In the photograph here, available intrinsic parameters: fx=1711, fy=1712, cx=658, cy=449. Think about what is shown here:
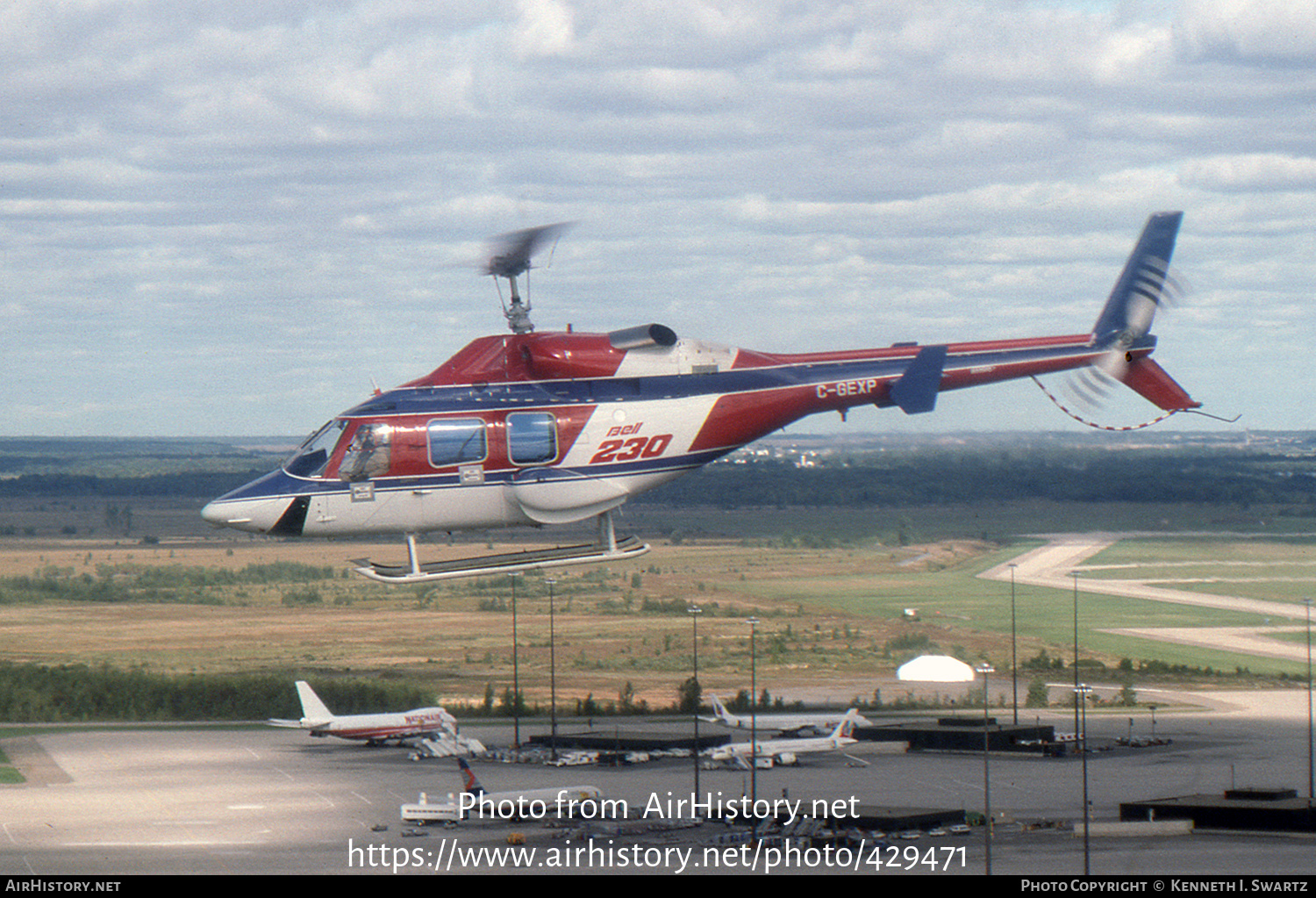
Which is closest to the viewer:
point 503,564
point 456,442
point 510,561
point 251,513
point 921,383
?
point 456,442

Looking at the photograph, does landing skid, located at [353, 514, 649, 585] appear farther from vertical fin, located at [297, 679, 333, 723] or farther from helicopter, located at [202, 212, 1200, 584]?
vertical fin, located at [297, 679, 333, 723]

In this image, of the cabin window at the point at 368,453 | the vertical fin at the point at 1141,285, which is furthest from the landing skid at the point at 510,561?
the vertical fin at the point at 1141,285

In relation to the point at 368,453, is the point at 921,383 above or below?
above

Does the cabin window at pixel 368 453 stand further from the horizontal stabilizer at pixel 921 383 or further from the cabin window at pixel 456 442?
the horizontal stabilizer at pixel 921 383

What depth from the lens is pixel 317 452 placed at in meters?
42.4

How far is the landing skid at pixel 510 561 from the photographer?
40.7m

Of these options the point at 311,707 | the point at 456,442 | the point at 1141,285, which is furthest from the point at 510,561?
the point at 311,707

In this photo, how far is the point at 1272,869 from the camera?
82.1 meters

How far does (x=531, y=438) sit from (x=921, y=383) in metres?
10.2

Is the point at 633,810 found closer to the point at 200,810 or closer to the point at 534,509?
the point at 200,810

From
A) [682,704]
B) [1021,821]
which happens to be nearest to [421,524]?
[1021,821]

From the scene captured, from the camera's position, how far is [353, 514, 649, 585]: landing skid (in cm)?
4069

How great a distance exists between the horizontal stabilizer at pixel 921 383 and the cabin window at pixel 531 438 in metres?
9.10

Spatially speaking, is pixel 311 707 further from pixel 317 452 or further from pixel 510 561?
pixel 510 561
